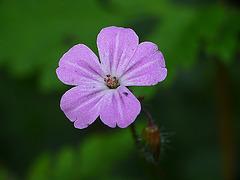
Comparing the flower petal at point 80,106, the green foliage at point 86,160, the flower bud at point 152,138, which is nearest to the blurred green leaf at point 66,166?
the green foliage at point 86,160

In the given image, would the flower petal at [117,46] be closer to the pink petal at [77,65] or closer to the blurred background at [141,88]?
the pink petal at [77,65]

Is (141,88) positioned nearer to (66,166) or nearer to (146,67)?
(146,67)

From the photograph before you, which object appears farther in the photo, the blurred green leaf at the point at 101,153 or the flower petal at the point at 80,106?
the blurred green leaf at the point at 101,153
